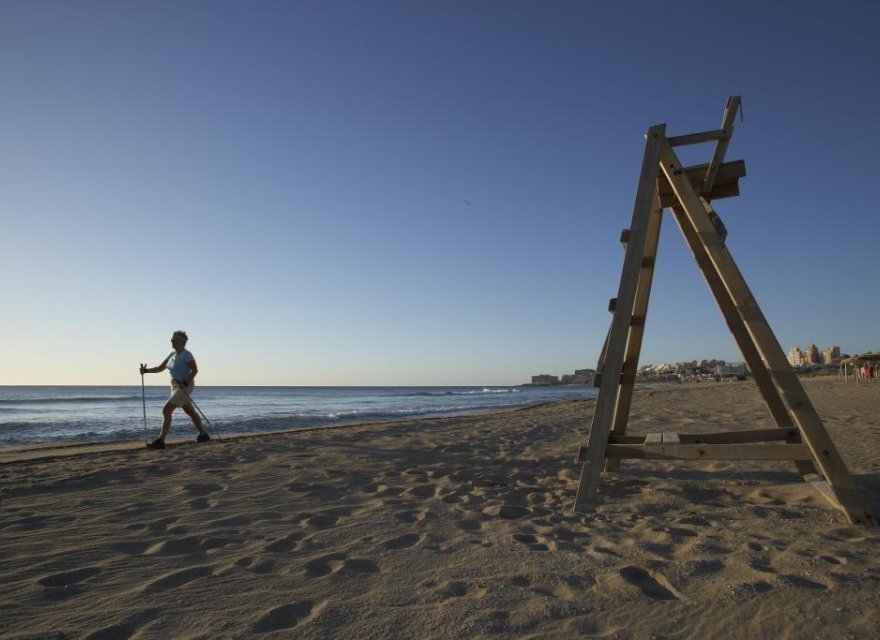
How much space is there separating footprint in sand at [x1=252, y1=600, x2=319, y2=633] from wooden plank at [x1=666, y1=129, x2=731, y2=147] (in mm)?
4050

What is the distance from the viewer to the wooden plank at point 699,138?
393 centimetres

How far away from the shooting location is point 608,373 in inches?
151

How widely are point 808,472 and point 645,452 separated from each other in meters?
1.65

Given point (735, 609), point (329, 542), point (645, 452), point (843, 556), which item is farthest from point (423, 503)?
point (843, 556)

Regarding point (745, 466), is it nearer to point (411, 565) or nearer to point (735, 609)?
point (735, 609)

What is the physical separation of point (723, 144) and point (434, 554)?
3.66 metres

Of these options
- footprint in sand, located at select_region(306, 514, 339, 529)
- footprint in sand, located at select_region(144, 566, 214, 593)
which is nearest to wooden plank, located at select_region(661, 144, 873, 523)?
footprint in sand, located at select_region(306, 514, 339, 529)

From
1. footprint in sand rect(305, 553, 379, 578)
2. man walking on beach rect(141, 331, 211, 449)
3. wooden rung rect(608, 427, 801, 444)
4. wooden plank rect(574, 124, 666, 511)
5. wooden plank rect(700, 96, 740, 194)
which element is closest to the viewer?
footprint in sand rect(305, 553, 379, 578)

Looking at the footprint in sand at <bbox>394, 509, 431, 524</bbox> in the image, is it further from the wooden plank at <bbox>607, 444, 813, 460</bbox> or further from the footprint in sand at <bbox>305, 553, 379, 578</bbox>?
the wooden plank at <bbox>607, 444, 813, 460</bbox>

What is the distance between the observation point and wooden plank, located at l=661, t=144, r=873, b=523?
129 inches

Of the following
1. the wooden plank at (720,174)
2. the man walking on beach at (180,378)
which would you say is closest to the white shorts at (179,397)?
the man walking on beach at (180,378)

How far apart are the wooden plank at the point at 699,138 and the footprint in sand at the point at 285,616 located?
405 cm

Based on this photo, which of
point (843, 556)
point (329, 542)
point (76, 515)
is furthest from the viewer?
point (76, 515)

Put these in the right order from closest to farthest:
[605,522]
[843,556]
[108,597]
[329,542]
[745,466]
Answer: [108,597], [843,556], [329,542], [605,522], [745,466]
